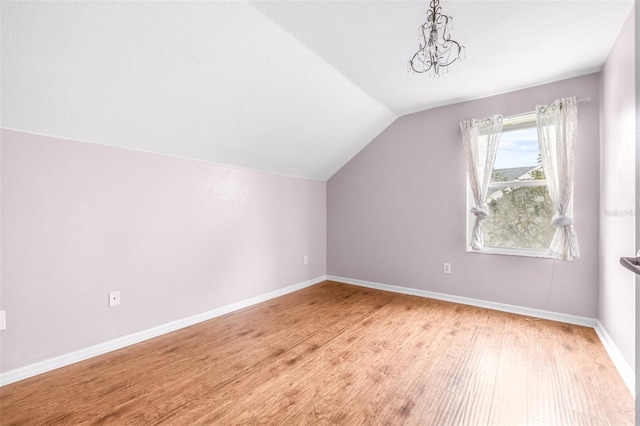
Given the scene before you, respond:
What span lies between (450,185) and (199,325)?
315 cm

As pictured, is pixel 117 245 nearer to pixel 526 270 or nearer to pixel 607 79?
pixel 526 270

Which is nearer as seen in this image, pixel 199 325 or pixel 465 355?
pixel 465 355

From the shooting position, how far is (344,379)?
1852 mm

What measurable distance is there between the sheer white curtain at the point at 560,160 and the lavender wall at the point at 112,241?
3.05 meters

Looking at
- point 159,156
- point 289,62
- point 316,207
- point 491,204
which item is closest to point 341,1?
point 289,62

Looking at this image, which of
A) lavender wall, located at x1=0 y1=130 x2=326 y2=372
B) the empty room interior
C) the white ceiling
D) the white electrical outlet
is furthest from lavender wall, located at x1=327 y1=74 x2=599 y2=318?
the white electrical outlet

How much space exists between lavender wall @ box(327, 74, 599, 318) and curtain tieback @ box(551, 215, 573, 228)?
0.50 ft

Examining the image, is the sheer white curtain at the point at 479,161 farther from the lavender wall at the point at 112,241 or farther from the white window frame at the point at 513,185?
the lavender wall at the point at 112,241

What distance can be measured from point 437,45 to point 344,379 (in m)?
2.33

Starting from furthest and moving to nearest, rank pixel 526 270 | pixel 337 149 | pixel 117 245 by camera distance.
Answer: pixel 337 149 < pixel 526 270 < pixel 117 245

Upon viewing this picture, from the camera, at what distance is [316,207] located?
440cm

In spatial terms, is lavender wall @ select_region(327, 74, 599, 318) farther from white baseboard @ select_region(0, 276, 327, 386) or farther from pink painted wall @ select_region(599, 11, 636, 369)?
white baseboard @ select_region(0, 276, 327, 386)

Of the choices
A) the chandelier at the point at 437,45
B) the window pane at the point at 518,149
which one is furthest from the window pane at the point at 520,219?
the chandelier at the point at 437,45

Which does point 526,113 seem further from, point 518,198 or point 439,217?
point 439,217
